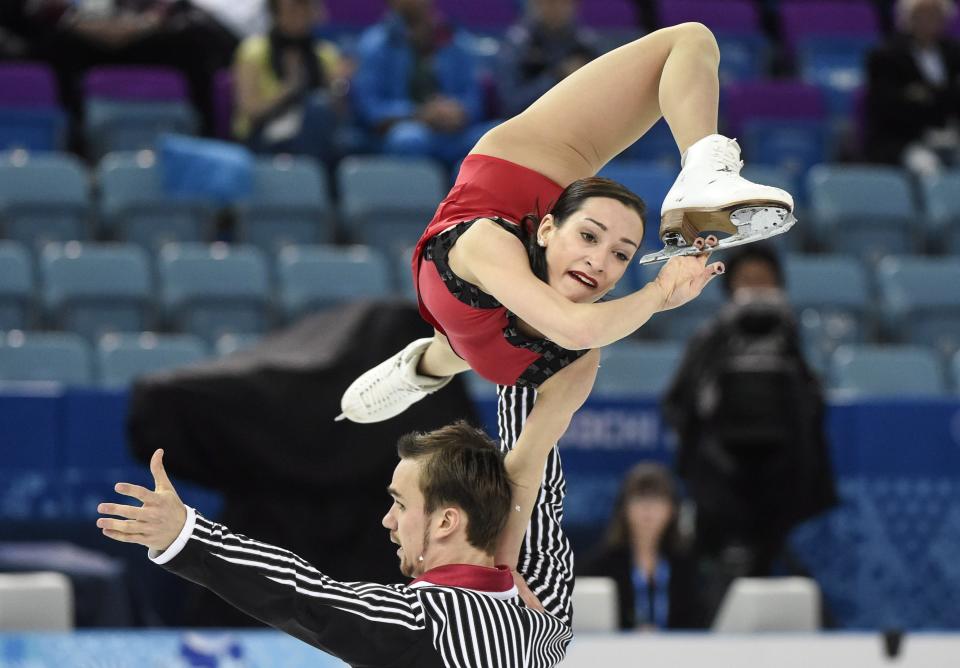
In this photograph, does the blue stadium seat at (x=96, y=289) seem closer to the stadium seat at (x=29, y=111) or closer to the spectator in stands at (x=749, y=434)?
the stadium seat at (x=29, y=111)

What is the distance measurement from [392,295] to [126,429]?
171 centimetres

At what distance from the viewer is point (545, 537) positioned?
4281mm

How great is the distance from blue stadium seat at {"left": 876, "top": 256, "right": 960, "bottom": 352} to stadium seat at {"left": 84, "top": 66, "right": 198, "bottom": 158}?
4.03 metres

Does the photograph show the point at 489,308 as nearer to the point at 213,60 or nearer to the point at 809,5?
the point at 213,60

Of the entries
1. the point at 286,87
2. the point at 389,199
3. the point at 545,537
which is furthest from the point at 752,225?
the point at 286,87

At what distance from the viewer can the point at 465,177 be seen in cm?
418

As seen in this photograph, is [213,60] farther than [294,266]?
Yes

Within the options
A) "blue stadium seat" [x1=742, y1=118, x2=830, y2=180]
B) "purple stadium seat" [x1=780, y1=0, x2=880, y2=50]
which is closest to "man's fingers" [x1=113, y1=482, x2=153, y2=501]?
"blue stadium seat" [x1=742, y1=118, x2=830, y2=180]

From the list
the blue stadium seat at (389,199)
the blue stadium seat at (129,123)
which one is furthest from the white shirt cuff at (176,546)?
the blue stadium seat at (129,123)

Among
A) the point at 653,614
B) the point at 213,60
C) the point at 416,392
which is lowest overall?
the point at 653,614

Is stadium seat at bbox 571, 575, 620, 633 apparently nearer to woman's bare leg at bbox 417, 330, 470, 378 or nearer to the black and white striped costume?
woman's bare leg at bbox 417, 330, 470, 378

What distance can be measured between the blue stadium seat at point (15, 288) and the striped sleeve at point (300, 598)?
469 cm

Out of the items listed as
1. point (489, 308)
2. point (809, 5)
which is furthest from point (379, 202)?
point (489, 308)

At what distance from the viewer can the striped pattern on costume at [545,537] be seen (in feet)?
14.0
